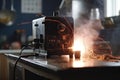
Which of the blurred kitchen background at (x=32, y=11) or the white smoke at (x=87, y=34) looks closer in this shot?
the white smoke at (x=87, y=34)

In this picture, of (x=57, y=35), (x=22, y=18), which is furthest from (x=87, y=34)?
(x=22, y=18)

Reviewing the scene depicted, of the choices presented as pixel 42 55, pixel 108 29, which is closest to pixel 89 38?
pixel 108 29

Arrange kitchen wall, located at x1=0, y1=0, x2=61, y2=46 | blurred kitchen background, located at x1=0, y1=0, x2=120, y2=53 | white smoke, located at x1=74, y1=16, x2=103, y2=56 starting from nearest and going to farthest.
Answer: white smoke, located at x1=74, y1=16, x2=103, y2=56 < blurred kitchen background, located at x1=0, y1=0, x2=120, y2=53 < kitchen wall, located at x1=0, y1=0, x2=61, y2=46

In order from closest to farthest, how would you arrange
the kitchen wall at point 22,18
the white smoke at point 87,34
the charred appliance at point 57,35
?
the charred appliance at point 57,35 < the white smoke at point 87,34 < the kitchen wall at point 22,18

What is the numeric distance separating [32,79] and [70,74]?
29.0 inches

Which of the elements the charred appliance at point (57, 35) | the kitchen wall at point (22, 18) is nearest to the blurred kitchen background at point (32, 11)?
the kitchen wall at point (22, 18)

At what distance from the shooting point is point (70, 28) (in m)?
1.81

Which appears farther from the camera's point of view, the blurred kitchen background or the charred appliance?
the blurred kitchen background

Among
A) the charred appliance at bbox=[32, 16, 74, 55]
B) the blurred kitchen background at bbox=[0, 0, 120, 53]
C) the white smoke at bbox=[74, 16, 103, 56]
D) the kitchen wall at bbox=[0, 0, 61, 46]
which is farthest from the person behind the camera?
the kitchen wall at bbox=[0, 0, 61, 46]

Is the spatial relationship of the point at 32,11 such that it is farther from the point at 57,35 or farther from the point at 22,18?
the point at 57,35

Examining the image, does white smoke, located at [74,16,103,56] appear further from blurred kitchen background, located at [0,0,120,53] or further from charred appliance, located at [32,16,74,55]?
charred appliance, located at [32,16,74,55]

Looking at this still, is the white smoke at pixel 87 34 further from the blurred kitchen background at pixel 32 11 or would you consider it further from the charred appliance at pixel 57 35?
the charred appliance at pixel 57 35

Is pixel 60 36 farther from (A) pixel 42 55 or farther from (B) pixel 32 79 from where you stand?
(B) pixel 32 79

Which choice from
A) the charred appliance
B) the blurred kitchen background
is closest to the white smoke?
the blurred kitchen background
